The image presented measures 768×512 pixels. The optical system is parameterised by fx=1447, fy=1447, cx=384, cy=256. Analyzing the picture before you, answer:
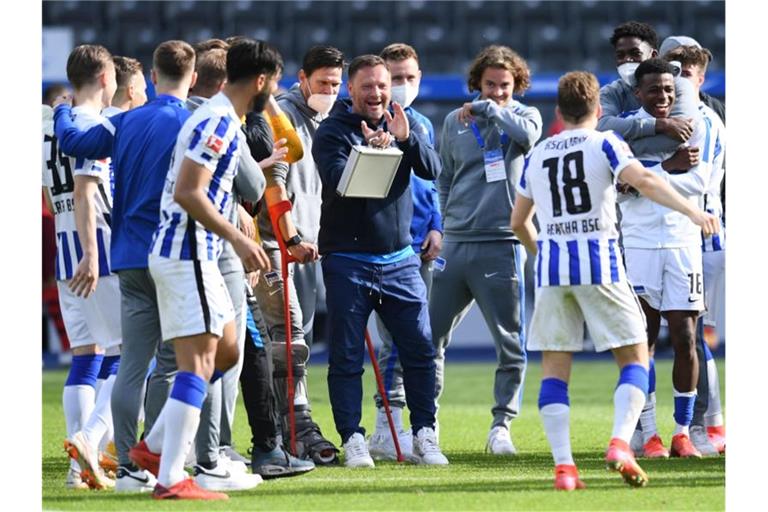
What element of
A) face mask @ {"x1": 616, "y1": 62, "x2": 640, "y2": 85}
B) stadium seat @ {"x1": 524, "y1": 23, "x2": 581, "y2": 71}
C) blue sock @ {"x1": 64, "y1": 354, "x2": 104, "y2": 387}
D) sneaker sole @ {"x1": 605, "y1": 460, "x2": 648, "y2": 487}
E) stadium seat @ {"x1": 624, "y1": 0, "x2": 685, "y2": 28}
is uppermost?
stadium seat @ {"x1": 624, "y1": 0, "x2": 685, "y2": 28}

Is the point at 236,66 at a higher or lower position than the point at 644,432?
higher

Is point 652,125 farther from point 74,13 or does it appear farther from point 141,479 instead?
point 74,13

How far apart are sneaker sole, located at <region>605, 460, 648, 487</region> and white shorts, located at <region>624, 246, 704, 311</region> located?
1499 mm

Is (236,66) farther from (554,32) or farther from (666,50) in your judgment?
(554,32)

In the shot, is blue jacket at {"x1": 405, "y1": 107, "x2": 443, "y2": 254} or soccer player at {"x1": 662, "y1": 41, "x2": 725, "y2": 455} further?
blue jacket at {"x1": 405, "y1": 107, "x2": 443, "y2": 254}

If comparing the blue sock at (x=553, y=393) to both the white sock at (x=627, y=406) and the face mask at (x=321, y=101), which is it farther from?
the face mask at (x=321, y=101)

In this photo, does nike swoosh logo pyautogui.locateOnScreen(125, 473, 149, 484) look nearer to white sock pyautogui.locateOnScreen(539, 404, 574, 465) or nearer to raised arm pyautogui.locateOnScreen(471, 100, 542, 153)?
white sock pyautogui.locateOnScreen(539, 404, 574, 465)

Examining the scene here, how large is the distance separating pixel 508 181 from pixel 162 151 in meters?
2.34

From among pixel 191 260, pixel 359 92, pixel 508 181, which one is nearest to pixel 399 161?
pixel 359 92

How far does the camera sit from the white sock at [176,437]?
5301mm

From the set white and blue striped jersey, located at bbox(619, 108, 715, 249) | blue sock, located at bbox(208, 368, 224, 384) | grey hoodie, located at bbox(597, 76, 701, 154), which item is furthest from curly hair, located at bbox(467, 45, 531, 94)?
blue sock, located at bbox(208, 368, 224, 384)

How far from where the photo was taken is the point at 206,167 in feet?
17.3

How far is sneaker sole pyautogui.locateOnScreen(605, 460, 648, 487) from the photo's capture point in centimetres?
554
